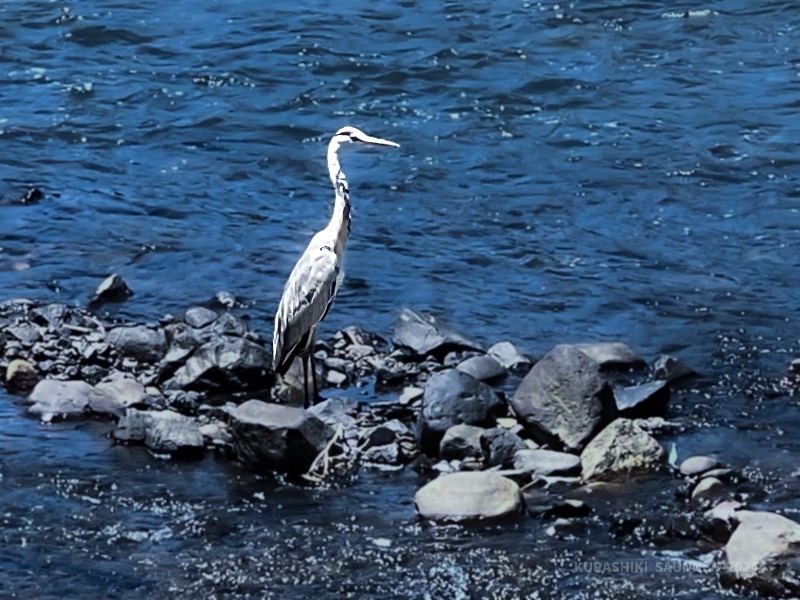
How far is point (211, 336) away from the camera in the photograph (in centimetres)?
1072

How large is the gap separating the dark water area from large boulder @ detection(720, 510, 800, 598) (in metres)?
0.19

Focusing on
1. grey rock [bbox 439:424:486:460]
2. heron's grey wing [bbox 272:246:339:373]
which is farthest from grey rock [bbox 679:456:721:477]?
heron's grey wing [bbox 272:246:339:373]

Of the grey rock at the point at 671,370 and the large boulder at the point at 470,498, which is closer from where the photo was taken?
the large boulder at the point at 470,498

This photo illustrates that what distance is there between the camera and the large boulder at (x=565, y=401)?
9.33m

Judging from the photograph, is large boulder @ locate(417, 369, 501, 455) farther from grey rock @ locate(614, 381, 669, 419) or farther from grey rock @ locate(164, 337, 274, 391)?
grey rock @ locate(164, 337, 274, 391)

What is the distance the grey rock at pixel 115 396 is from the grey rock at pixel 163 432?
20 cm

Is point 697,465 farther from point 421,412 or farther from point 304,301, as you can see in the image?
point 304,301

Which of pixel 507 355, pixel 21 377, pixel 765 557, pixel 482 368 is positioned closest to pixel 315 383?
pixel 482 368

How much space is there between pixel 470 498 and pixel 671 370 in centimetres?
246

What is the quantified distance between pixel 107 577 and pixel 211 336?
3051 mm

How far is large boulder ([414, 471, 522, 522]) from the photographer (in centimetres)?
844

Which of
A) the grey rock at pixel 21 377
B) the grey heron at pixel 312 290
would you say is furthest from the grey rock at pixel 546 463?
the grey rock at pixel 21 377

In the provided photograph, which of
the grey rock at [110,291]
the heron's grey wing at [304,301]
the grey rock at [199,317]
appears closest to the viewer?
the heron's grey wing at [304,301]

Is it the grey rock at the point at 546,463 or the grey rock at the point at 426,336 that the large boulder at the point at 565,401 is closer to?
the grey rock at the point at 546,463
